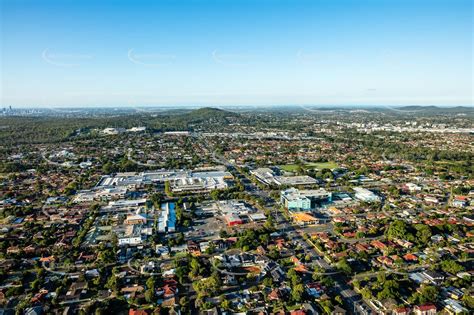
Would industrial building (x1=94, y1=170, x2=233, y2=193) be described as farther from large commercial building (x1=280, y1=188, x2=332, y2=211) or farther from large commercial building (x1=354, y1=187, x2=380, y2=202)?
large commercial building (x1=354, y1=187, x2=380, y2=202)

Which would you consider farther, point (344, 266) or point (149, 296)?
point (344, 266)

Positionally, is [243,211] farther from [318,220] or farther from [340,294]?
[340,294]

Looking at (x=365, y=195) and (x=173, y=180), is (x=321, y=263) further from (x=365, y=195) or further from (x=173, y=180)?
(x=173, y=180)

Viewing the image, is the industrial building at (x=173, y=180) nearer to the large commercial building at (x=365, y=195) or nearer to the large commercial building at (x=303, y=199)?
the large commercial building at (x=303, y=199)

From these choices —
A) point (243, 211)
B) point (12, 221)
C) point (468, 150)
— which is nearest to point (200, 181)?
point (243, 211)

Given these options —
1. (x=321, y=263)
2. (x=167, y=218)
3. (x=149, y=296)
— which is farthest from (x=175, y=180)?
(x=149, y=296)

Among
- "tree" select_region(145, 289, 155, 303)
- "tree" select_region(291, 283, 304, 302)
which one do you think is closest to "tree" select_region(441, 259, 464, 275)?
"tree" select_region(291, 283, 304, 302)

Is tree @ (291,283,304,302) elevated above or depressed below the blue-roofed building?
below

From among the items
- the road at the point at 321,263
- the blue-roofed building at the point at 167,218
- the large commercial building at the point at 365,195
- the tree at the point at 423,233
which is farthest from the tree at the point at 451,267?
the blue-roofed building at the point at 167,218
